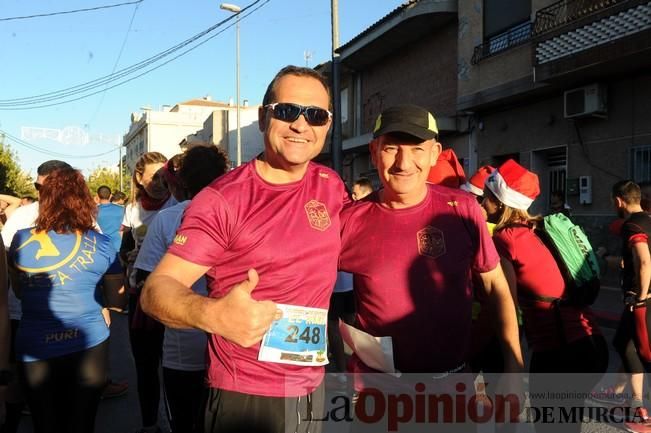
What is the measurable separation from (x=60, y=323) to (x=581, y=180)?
1116 cm

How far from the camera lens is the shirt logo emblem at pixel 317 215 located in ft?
6.76

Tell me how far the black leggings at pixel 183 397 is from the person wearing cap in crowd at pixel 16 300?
1.08m

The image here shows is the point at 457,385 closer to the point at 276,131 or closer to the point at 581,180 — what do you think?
the point at 276,131

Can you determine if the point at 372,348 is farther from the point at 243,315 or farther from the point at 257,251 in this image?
the point at 243,315

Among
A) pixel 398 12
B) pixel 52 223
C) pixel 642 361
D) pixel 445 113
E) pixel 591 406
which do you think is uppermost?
pixel 398 12

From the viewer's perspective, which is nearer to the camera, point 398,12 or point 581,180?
point 581,180

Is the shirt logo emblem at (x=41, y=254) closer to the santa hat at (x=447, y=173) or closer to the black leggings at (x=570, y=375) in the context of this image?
the santa hat at (x=447, y=173)

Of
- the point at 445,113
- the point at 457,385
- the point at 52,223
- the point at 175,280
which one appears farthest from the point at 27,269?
the point at 445,113

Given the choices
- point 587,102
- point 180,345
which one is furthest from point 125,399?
point 587,102

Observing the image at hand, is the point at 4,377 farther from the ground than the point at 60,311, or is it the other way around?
the point at 60,311

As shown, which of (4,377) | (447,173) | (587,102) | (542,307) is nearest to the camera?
(4,377)

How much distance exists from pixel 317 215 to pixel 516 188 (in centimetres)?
157

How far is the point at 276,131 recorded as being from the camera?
6.85 feet

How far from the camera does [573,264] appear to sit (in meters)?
3.09
